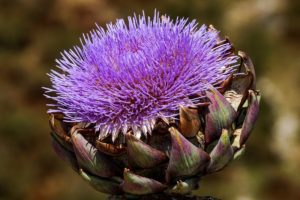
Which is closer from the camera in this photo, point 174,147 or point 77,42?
point 174,147

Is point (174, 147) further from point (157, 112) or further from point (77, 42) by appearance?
point (77, 42)

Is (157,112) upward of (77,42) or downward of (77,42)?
upward

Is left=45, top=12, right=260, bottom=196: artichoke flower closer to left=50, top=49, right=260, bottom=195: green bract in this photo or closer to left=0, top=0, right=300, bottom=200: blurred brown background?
left=50, top=49, right=260, bottom=195: green bract

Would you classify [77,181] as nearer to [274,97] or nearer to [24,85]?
[24,85]

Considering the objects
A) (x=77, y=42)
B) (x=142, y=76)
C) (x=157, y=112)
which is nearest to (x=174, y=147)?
(x=157, y=112)

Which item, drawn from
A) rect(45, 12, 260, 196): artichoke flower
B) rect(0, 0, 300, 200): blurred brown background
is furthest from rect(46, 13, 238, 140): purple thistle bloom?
rect(0, 0, 300, 200): blurred brown background

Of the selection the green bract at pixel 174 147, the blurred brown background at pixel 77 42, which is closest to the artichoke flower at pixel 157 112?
the green bract at pixel 174 147

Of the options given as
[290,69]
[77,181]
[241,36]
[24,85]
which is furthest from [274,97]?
[24,85]
